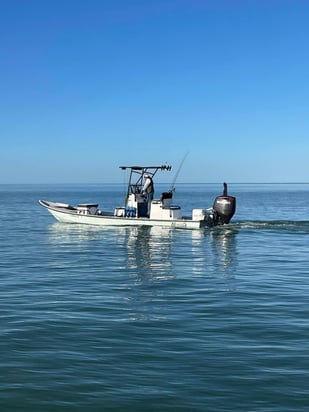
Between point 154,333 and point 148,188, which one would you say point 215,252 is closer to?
point 148,188

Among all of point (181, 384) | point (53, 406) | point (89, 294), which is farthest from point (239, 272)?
point (53, 406)

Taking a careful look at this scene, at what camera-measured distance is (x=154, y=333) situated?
12.2 metres

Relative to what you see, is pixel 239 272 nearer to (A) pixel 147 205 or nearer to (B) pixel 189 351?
(B) pixel 189 351

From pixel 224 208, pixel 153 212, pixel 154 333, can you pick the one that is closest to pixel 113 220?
pixel 153 212

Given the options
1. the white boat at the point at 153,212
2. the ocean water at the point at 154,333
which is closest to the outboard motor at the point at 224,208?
the white boat at the point at 153,212

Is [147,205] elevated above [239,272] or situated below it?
above

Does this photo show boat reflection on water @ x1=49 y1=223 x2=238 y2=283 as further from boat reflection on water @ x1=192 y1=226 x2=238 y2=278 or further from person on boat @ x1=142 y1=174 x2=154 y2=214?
person on boat @ x1=142 y1=174 x2=154 y2=214

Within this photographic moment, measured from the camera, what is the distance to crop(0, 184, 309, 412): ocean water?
28.3ft

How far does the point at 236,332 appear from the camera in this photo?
12234mm

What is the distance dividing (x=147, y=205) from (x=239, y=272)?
20432mm

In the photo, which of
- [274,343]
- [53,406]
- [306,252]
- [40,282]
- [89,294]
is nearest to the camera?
[53,406]

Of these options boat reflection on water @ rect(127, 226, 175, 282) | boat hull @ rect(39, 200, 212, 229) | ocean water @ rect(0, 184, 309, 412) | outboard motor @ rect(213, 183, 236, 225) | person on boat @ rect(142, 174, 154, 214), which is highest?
person on boat @ rect(142, 174, 154, 214)

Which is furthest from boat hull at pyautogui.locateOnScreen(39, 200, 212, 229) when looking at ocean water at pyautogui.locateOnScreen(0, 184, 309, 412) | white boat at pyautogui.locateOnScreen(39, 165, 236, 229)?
ocean water at pyautogui.locateOnScreen(0, 184, 309, 412)

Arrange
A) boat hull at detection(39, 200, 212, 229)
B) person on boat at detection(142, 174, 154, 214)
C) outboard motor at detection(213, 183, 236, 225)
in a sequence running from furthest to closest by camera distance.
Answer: person on boat at detection(142, 174, 154, 214)
outboard motor at detection(213, 183, 236, 225)
boat hull at detection(39, 200, 212, 229)
